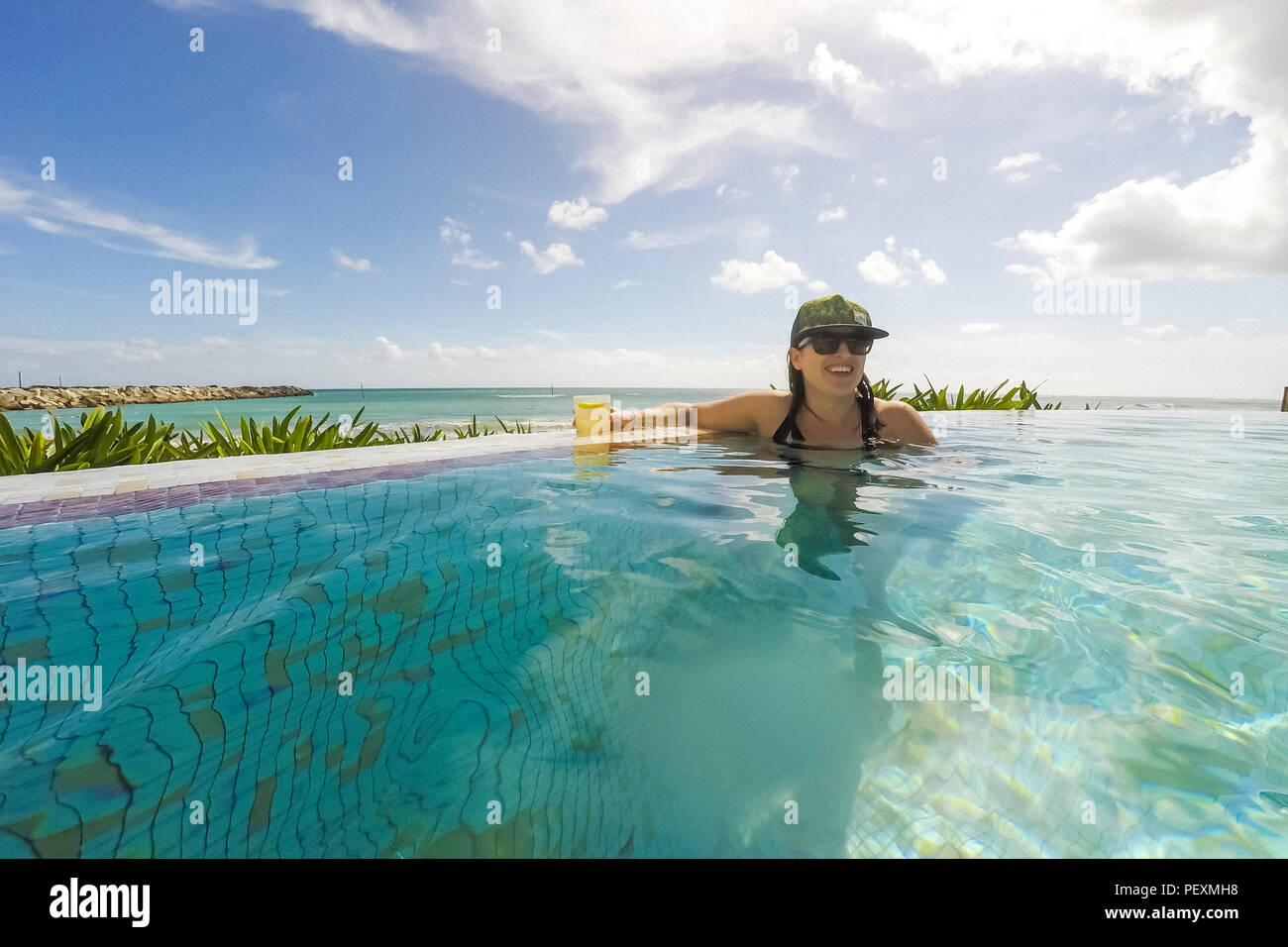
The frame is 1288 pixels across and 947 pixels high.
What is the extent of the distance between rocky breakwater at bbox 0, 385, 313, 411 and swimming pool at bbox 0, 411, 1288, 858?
3884 cm

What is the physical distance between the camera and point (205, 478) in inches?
141

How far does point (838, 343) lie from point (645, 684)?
12.5 feet

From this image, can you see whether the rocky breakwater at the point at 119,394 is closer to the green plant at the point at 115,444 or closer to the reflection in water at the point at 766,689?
the green plant at the point at 115,444

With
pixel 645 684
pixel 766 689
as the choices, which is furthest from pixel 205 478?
pixel 766 689

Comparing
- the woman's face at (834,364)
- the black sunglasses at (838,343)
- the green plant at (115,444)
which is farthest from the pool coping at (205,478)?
the black sunglasses at (838,343)

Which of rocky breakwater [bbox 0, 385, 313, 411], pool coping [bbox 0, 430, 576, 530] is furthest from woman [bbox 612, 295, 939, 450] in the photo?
rocky breakwater [bbox 0, 385, 313, 411]

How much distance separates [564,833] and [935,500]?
127 inches

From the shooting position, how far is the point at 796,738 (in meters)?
1.33

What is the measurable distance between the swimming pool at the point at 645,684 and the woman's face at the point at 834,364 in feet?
6.47

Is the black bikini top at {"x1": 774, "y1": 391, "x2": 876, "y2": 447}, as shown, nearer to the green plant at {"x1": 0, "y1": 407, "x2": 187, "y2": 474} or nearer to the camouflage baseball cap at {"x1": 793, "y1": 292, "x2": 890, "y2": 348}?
the camouflage baseball cap at {"x1": 793, "y1": 292, "x2": 890, "y2": 348}

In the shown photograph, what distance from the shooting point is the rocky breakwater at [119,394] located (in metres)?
33.7

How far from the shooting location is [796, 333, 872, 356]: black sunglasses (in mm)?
4531

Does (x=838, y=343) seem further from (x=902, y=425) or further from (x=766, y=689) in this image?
(x=766, y=689)
